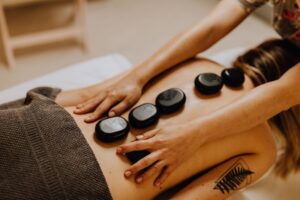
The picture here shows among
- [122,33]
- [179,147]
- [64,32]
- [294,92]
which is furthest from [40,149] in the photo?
[122,33]

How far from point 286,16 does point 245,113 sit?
0.49 m

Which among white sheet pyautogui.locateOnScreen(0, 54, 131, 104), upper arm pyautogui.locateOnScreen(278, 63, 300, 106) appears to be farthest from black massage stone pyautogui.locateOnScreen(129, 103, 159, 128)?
white sheet pyautogui.locateOnScreen(0, 54, 131, 104)

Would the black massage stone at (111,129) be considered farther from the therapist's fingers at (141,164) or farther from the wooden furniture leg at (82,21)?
the wooden furniture leg at (82,21)

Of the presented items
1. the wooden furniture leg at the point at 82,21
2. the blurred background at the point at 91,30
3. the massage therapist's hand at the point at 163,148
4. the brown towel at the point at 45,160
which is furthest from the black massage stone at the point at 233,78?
the wooden furniture leg at the point at 82,21

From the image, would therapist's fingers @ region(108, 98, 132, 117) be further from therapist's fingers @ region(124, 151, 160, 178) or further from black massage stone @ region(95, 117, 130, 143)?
therapist's fingers @ region(124, 151, 160, 178)

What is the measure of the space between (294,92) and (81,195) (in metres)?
0.67

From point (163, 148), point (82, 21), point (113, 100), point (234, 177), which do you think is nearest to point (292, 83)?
point (234, 177)

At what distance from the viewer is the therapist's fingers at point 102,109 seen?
115 cm

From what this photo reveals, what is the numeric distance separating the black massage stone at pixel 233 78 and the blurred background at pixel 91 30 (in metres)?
1.27

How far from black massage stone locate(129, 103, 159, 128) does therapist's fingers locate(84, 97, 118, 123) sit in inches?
4.1

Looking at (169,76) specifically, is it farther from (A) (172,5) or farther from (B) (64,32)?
(A) (172,5)

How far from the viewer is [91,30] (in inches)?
106

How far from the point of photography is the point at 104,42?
260cm

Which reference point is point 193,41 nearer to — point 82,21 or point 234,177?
point 234,177
